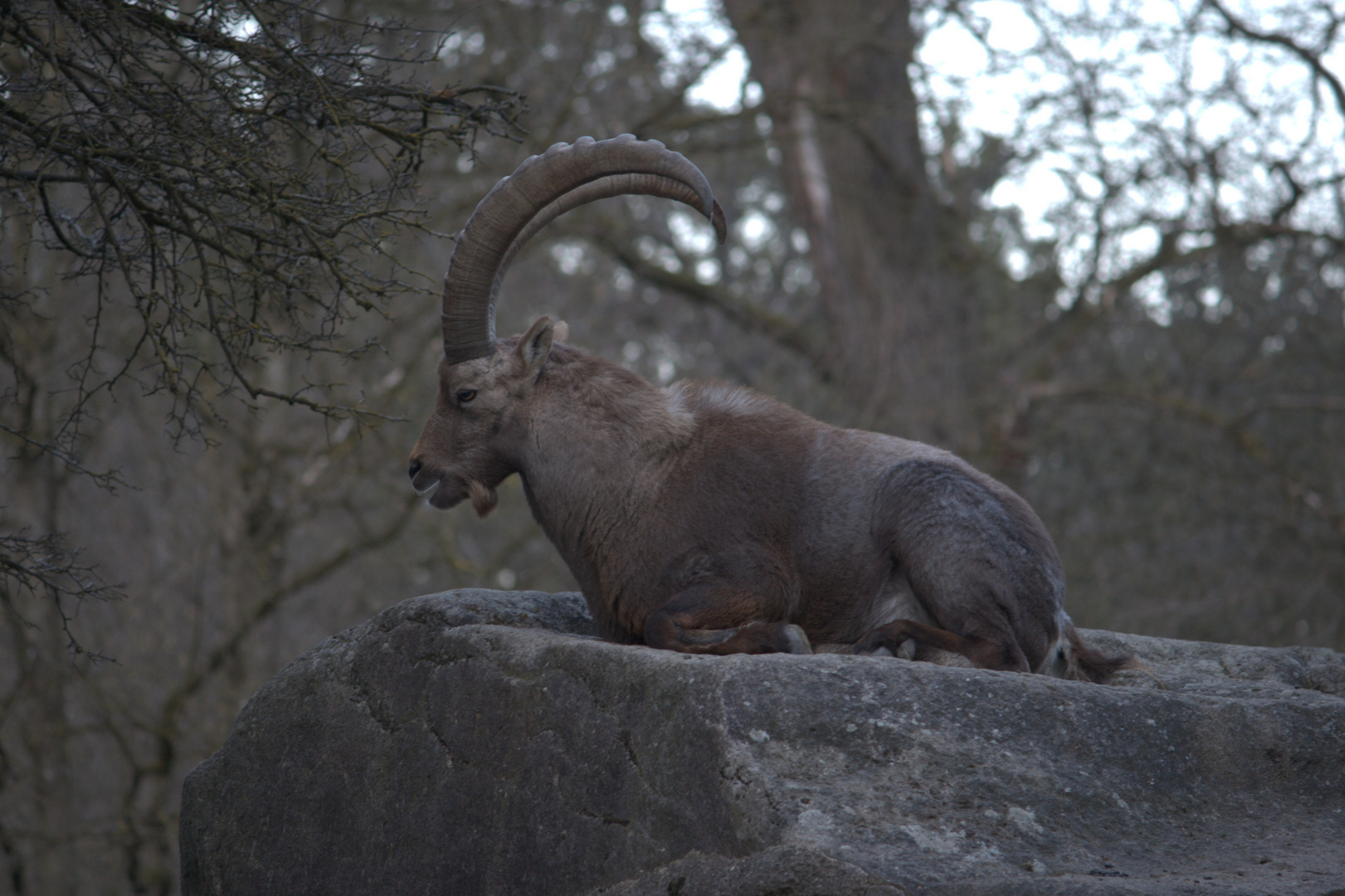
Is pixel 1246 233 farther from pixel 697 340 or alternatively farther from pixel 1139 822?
pixel 1139 822

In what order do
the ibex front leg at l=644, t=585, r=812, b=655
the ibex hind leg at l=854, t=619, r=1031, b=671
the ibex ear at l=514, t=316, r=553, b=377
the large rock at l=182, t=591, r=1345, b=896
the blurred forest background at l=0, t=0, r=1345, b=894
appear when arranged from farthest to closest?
the blurred forest background at l=0, t=0, r=1345, b=894 → the ibex ear at l=514, t=316, r=553, b=377 → the ibex front leg at l=644, t=585, r=812, b=655 → the ibex hind leg at l=854, t=619, r=1031, b=671 → the large rock at l=182, t=591, r=1345, b=896

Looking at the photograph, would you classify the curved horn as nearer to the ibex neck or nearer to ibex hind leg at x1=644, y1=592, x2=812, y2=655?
the ibex neck

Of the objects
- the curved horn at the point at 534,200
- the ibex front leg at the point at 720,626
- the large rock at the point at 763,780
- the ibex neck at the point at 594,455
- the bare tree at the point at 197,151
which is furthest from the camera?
the ibex neck at the point at 594,455

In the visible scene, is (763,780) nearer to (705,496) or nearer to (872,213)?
(705,496)

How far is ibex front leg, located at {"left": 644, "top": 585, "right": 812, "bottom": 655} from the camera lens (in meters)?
4.61

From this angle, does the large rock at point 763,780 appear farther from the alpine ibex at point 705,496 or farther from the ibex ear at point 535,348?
the ibex ear at point 535,348

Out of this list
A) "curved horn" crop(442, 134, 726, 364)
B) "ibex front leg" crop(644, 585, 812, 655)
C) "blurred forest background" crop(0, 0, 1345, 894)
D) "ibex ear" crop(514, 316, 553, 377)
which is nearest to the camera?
"ibex front leg" crop(644, 585, 812, 655)

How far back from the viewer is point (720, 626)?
4.73m

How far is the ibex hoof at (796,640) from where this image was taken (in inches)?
181

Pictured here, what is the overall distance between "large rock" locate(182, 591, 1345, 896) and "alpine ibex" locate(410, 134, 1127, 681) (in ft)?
1.96

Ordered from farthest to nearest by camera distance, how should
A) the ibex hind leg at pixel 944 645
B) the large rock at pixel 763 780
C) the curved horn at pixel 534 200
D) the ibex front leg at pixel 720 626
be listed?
the curved horn at pixel 534 200
the ibex front leg at pixel 720 626
the ibex hind leg at pixel 944 645
the large rock at pixel 763 780

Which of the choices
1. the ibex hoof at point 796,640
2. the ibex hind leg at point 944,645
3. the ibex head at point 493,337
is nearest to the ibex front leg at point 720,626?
the ibex hoof at point 796,640

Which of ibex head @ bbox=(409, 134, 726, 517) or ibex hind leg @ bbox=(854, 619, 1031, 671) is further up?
ibex head @ bbox=(409, 134, 726, 517)

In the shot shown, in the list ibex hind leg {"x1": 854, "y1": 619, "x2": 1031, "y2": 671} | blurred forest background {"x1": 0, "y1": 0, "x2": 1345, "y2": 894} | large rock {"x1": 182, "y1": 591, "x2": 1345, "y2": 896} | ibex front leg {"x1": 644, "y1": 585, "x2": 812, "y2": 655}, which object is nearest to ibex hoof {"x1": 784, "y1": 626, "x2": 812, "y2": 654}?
ibex front leg {"x1": 644, "y1": 585, "x2": 812, "y2": 655}
